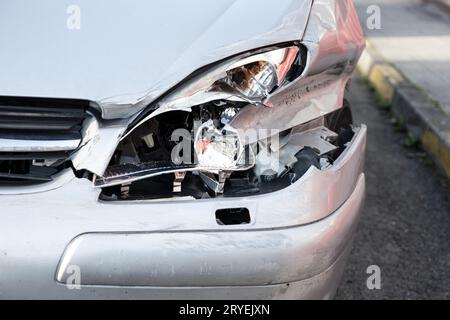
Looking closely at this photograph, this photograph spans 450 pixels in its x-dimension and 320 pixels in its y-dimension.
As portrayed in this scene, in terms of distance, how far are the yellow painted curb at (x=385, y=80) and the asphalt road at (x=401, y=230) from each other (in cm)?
92

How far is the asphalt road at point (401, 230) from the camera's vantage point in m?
2.54

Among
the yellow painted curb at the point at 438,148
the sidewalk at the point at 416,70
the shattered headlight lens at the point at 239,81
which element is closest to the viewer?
the shattered headlight lens at the point at 239,81

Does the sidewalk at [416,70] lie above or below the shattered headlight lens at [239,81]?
below

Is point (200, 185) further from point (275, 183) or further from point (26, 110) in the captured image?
point (26, 110)

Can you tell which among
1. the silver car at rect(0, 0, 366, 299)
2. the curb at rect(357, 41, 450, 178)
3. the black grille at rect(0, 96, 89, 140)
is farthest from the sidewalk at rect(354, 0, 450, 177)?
the black grille at rect(0, 96, 89, 140)

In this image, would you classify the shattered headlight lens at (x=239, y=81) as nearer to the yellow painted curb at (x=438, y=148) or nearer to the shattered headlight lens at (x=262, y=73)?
the shattered headlight lens at (x=262, y=73)

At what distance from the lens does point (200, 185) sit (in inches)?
63.5

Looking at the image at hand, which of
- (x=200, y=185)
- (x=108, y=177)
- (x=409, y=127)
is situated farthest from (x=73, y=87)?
(x=409, y=127)

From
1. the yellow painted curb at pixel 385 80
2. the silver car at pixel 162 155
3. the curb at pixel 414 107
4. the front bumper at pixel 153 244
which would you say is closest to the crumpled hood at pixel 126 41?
the silver car at pixel 162 155

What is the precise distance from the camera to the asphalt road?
2.54 meters

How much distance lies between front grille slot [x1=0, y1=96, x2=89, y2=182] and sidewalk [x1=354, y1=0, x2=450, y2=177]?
276 centimetres

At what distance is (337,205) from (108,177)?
687mm

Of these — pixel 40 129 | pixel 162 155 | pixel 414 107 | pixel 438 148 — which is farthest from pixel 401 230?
pixel 40 129

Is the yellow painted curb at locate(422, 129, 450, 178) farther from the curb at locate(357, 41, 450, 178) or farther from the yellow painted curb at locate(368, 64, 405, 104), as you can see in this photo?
the yellow painted curb at locate(368, 64, 405, 104)
